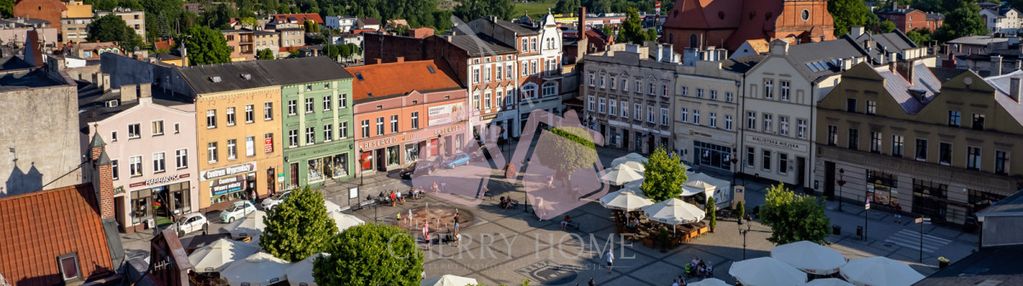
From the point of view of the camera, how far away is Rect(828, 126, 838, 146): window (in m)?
53.6

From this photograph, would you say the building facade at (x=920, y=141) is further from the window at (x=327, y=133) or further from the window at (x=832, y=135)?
the window at (x=327, y=133)

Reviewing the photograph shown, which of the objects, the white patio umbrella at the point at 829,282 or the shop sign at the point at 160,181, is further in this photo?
the shop sign at the point at 160,181

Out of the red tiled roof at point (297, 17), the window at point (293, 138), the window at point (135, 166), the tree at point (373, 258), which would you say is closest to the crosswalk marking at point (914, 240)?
the tree at point (373, 258)

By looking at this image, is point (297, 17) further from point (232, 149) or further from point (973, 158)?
point (973, 158)

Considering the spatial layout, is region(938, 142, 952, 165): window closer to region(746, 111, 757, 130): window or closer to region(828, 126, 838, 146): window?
region(828, 126, 838, 146): window

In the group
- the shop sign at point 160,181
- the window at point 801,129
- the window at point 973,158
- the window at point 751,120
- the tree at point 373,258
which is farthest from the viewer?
the window at point 751,120

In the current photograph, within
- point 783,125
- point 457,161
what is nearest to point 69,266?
point 457,161

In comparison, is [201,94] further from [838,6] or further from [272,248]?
[838,6]

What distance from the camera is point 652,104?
65.8m

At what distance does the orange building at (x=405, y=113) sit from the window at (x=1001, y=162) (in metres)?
35.5

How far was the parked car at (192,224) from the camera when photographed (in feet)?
155

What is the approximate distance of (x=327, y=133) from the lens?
191ft

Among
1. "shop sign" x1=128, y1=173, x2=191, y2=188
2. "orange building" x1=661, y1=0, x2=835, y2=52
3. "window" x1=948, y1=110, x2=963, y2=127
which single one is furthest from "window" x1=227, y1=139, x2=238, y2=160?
"orange building" x1=661, y1=0, x2=835, y2=52

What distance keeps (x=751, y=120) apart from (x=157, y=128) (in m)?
35.8
